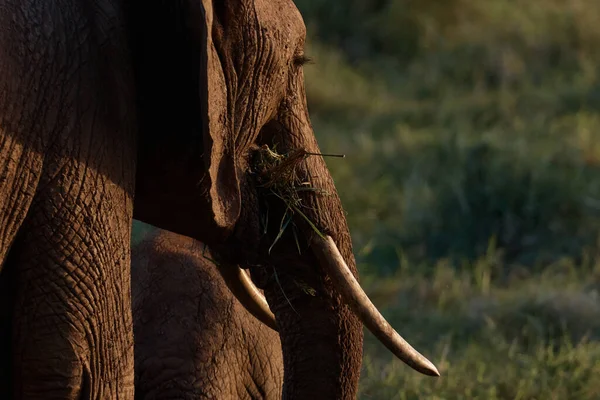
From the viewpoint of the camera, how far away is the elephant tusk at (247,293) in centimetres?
387

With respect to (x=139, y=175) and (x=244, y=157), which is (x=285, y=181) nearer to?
(x=244, y=157)

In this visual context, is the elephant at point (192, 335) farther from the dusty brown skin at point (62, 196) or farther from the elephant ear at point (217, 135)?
the dusty brown skin at point (62, 196)

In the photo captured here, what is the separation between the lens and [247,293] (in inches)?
155

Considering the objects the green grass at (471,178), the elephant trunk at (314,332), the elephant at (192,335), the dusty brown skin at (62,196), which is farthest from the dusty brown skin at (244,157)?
the green grass at (471,178)

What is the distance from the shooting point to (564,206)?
732cm

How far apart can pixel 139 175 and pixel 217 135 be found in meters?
0.23

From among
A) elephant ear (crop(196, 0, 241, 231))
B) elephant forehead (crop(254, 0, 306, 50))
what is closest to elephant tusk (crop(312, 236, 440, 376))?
elephant ear (crop(196, 0, 241, 231))

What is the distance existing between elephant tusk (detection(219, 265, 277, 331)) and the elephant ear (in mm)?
461

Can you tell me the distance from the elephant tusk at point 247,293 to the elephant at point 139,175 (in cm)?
19

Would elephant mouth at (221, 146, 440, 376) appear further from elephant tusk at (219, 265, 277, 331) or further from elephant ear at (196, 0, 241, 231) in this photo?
elephant tusk at (219, 265, 277, 331)

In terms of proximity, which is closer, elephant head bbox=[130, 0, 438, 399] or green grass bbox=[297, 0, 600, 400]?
elephant head bbox=[130, 0, 438, 399]

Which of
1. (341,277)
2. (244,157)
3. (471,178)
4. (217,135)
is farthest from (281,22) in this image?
(471,178)

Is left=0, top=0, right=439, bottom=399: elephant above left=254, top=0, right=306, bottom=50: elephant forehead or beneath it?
beneath

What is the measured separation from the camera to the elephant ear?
304 cm
